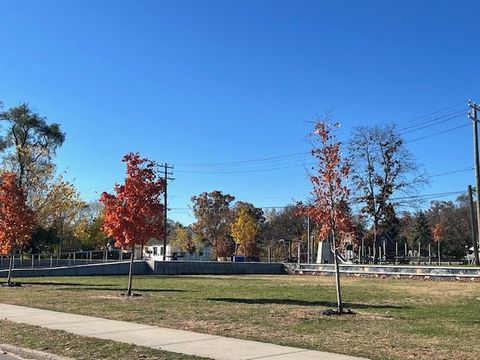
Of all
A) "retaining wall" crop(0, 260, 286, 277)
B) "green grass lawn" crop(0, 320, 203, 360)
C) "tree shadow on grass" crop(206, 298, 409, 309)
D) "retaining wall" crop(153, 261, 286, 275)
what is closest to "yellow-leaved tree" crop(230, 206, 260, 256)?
"retaining wall" crop(153, 261, 286, 275)

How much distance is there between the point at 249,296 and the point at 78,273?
836 inches

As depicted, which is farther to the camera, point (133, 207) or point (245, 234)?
point (245, 234)

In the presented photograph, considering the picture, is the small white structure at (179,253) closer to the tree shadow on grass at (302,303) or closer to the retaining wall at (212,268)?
the retaining wall at (212,268)

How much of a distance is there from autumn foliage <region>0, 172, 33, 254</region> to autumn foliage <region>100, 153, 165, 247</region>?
23.9ft

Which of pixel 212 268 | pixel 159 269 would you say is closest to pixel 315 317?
pixel 159 269

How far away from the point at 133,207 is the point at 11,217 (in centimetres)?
865

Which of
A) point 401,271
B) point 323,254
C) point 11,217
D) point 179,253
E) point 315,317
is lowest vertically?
point 315,317

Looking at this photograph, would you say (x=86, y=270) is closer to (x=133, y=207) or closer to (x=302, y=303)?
(x=133, y=207)

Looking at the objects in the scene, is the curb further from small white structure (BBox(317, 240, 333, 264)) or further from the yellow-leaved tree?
the yellow-leaved tree

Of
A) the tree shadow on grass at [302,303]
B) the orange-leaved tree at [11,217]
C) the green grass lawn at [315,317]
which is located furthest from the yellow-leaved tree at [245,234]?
the tree shadow on grass at [302,303]

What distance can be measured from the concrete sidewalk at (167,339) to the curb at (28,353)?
147cm

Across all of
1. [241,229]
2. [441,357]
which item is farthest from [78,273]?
[241,229]

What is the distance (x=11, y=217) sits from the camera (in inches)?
1005

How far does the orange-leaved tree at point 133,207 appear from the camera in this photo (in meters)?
20.0
